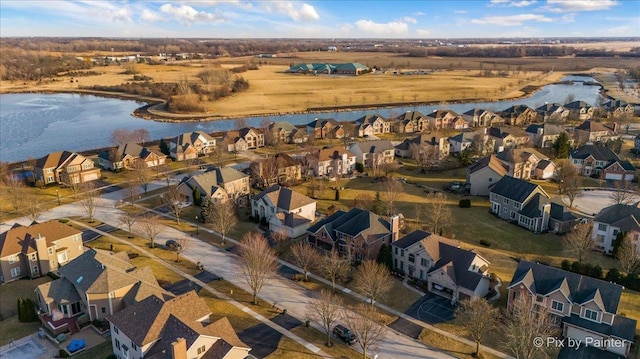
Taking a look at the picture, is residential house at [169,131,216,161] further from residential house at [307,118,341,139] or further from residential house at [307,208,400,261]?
residential house at [307,208,400,261]

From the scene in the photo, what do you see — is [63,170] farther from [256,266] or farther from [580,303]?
[580,303]

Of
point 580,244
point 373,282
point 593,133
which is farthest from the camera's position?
point 593,133

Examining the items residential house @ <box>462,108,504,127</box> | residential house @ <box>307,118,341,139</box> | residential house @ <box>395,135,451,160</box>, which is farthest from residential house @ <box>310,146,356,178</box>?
residential house @ <box>462,108,504,127</box>

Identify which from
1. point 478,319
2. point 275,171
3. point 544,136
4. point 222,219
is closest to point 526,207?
point 478,319

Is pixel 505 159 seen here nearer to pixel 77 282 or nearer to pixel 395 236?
pixel 395 236

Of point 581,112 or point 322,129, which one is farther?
point 581,112

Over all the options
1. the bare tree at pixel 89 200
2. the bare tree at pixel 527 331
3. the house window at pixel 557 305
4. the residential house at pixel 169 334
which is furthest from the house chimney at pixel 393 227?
the bare tree at pixel 89 200
